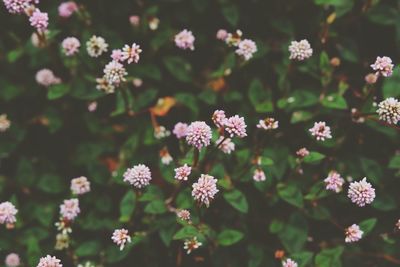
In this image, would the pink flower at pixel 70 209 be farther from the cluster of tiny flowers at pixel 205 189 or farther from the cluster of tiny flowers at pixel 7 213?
the cluster of tiny flowers at pixel 205 189

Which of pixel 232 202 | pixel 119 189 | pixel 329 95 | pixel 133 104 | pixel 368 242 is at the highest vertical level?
pixel 133 104

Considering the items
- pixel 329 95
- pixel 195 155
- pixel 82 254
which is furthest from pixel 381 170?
pixel 82 254

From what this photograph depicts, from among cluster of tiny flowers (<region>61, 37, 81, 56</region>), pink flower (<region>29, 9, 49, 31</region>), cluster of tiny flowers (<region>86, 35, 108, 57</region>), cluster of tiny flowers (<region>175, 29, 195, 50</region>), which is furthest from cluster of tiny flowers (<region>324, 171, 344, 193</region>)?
pink flower (<region>29, 9, 49, 31</region>)

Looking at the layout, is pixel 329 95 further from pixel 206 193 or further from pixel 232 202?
pixel 206 193

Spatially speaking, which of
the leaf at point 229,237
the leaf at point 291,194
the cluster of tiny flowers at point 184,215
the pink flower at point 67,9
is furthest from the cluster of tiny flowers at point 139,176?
the pink flower at point 67,9

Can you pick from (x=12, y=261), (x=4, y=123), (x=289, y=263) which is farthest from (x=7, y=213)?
(x=289, y=263)

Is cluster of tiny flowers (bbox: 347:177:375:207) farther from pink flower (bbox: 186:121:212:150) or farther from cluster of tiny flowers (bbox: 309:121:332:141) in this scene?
pink flower (bbox: 186:121:212:150)
